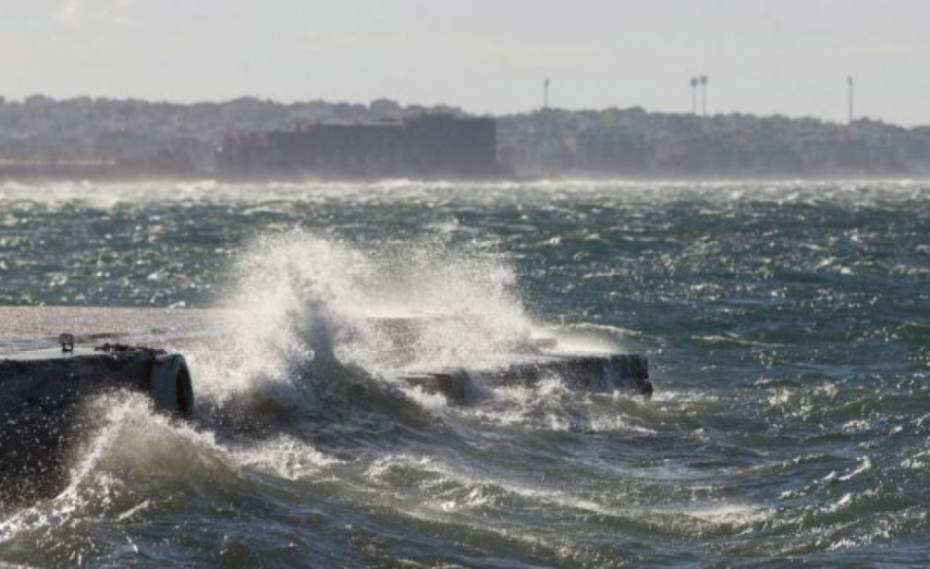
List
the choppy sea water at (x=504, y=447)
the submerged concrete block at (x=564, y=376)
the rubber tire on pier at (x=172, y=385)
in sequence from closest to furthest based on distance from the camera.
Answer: the choppy sea water at (x=504, y=447) < the rubber tire on pier at (x=172, y=385) < the submerged concrete block at (x=564, y=376)

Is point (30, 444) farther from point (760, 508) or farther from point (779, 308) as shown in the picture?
point (779, 308)

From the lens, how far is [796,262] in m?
37.7

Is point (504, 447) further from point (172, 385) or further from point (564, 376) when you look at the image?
point (564, 376)

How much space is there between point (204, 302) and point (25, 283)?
376cm

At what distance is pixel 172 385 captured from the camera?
1198 centimetres

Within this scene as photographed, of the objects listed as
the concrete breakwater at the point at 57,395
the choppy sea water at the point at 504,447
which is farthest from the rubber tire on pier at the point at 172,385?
the choppy sea water at the point at 504,447

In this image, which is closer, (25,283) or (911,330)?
(911,330)

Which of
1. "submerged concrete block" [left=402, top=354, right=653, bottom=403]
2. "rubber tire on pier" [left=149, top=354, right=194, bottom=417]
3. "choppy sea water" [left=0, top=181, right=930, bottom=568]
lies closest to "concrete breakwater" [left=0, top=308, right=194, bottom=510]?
"rubber tire on pier" [left=149, top=354, right=194, bottom=417]

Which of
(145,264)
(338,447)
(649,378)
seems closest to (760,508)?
(338,447)

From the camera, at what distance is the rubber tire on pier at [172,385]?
11.9 meters

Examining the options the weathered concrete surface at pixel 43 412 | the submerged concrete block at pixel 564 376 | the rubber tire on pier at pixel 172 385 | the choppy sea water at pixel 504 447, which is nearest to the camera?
the choppy sea water at pixel 504 447

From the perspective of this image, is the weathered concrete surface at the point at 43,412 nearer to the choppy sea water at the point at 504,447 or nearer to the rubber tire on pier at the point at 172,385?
the choppy sea water at the point at 504,447

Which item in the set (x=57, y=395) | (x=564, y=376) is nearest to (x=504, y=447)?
(x=564, y=376)

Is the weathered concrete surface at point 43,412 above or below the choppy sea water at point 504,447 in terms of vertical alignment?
above
